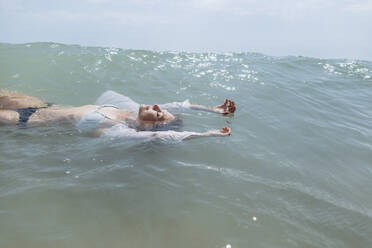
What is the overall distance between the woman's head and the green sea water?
41cm

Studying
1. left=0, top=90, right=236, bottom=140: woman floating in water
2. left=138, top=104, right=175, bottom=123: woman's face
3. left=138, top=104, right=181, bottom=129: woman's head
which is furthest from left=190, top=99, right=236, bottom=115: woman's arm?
left=138, top=104, right=175, bottom=123: woman's face

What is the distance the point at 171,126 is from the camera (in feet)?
16.4

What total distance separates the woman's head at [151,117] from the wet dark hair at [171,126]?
1.4 inches

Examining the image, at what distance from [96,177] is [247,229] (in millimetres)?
2147

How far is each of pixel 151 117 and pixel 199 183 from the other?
1.54 metres

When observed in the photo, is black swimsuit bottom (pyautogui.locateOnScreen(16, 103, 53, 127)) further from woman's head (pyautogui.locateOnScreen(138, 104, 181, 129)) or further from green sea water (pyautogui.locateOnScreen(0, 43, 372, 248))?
woman's head (pyautogui.locateOnScreen(138, 104, 181, 129))

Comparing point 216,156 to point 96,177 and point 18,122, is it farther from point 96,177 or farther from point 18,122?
point 18,122

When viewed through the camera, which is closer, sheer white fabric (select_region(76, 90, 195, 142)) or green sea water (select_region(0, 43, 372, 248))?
green sea water (select_region(0, 43, 372, 248))

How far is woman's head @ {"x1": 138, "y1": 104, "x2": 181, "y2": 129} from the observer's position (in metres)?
4.66

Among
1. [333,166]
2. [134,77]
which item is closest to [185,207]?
[333,166]

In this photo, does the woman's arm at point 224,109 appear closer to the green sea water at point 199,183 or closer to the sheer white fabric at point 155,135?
the green sea water at point 199,183

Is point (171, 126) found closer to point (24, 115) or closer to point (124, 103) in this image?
point (124, 103)

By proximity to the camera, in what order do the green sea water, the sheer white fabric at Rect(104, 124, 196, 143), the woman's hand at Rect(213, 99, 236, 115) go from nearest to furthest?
1. the green sea water
2. the sheer white fabric at Rect(104, 124, 196, 143)
3. the woman's hand at Rect(213, 99, 236, 115)

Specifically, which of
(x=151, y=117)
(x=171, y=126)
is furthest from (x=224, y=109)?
(x=151, y=117)
